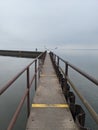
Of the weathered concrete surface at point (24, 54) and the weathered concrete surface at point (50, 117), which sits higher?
the weathered concrete surface at point (50, 117)

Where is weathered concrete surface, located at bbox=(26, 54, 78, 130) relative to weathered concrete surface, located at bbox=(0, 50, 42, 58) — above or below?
above

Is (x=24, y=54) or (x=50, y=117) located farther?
(x=24, y=54)

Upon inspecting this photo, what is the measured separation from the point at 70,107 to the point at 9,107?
7.37m

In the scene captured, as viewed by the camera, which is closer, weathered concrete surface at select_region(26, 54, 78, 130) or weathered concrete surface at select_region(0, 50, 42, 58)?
weathered concrete surface at select_region(26, 54, 78, 130)

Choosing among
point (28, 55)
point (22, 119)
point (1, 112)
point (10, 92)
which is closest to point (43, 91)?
point (22, 119)

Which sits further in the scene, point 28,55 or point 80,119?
point 28,55

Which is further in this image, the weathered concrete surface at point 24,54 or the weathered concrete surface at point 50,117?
the weathered concrete surface at point 24,54

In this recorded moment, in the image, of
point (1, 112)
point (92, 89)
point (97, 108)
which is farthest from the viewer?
point (92, 89)

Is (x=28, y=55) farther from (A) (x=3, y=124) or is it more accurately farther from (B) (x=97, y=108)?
(A) (x=3, y=124)

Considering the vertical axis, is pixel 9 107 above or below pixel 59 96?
below

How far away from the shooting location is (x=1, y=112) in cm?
1070

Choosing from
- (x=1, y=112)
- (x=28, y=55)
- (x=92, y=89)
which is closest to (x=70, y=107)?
(x=1, y=112)

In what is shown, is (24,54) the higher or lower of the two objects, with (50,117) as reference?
lower

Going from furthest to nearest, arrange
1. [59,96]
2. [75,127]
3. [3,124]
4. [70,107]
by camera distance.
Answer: [3,124] < [59,96] < [70,107] < [75,127]
